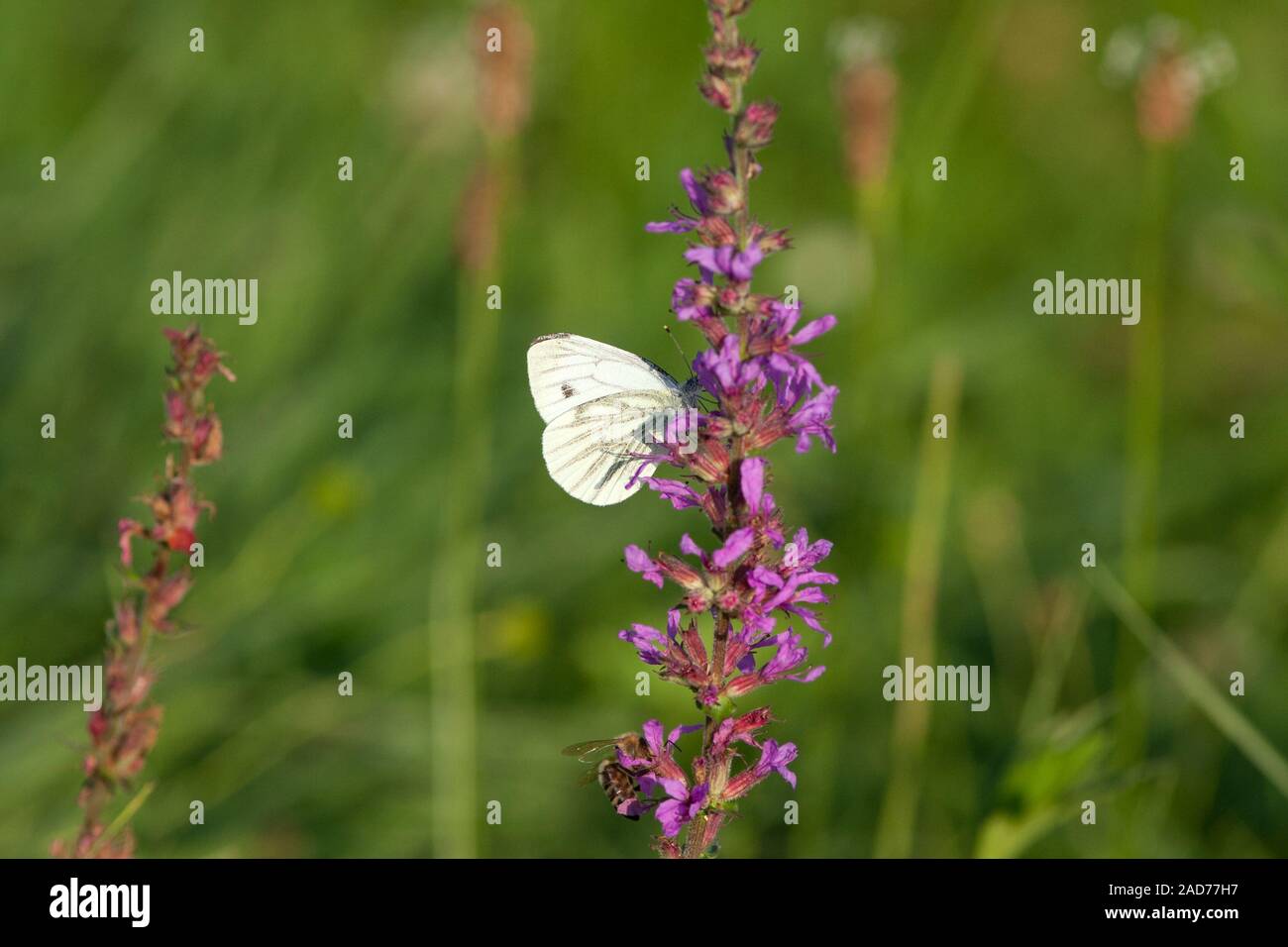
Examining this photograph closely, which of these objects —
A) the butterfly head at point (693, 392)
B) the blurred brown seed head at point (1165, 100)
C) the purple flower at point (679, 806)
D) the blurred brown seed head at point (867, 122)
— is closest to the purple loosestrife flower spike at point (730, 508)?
the purple flower at point (679, 806)

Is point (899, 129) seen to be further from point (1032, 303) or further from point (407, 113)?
point (407, 113)

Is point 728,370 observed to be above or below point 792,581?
above

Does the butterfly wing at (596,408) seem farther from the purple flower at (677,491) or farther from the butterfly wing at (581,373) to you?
the purple flower at (677,491)

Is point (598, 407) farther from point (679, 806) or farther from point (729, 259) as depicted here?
point (679, 806)

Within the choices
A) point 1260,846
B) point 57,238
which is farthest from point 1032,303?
point 57,238

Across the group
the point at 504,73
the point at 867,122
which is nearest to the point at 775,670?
the point at 504,73

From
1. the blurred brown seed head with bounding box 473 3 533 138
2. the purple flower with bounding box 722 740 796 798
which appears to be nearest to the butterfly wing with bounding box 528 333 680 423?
the purple flower with bounding box 722 740 796 798
